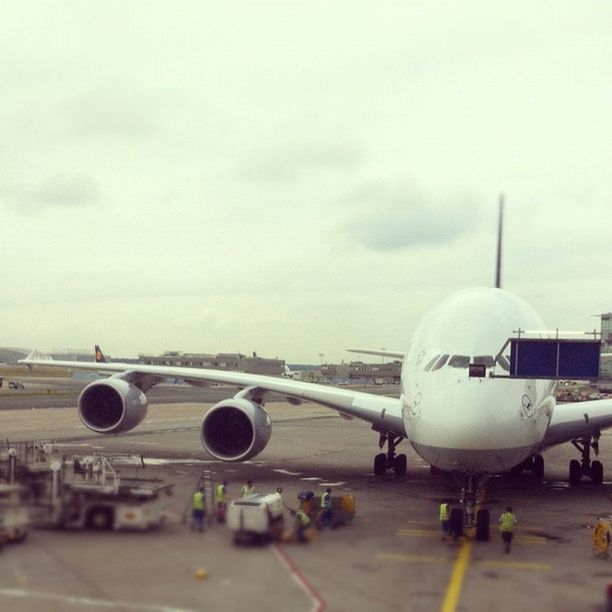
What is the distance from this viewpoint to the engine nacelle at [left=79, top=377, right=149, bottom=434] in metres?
23.9

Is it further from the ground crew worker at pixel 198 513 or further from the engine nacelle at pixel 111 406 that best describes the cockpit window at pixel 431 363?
the engine nacelle at pixel 111 406

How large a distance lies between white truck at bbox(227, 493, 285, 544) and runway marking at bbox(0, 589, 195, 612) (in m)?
3.66

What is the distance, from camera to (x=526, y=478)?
23.7m

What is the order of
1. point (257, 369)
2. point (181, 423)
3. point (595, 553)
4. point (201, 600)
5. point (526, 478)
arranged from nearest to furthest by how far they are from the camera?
point (201, 600) < point (595, 553) < point (526, 478) < point (181, 423) < point (257, 369)

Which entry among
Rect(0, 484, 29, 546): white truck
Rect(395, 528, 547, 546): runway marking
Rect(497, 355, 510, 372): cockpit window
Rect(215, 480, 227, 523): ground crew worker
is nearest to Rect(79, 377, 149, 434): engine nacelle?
Rect(215, 480, 227, 523): ground crew worker

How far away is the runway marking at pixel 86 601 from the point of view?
9578mm

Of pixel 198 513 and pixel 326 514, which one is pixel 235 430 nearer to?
pixel 326 514

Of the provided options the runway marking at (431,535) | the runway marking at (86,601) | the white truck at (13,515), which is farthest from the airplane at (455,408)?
the white truck at (13,515)

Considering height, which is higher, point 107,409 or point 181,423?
point 107,409

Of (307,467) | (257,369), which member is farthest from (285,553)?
(257,369)

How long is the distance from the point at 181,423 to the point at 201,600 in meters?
34.2

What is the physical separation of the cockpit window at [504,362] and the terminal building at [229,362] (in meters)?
141

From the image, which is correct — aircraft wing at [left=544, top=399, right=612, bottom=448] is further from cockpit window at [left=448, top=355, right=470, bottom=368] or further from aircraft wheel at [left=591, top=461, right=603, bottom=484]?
cockpit window at [left=448, top=355, right=470, bottom=368]

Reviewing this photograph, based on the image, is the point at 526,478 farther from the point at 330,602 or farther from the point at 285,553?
the point at 330,602
